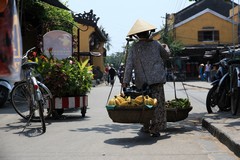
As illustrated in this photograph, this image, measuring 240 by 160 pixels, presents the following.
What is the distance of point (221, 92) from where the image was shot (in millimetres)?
8320

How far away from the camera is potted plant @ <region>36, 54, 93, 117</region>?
8.52m

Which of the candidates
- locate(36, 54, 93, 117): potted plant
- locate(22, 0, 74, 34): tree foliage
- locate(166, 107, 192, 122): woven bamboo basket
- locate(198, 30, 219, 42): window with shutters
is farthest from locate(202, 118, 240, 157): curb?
locate(198, 30, 219, 42): window with shutters

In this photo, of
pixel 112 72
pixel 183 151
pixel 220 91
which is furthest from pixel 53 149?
pixel 112 72

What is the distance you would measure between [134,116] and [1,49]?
480 cm

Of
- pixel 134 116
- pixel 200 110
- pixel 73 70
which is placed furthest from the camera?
pixel 200 110

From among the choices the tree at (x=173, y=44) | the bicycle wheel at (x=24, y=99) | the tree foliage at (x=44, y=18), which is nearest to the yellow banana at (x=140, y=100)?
the bicycle wheel at (x=24, y=99)

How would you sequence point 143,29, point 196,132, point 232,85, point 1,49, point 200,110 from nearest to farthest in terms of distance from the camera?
point 1,49 < point 143,29 < point 196,132 < point 232,85 < point 200,110

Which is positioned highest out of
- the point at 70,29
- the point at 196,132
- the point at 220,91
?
the point at 70,29

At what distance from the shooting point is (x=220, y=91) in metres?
8.32

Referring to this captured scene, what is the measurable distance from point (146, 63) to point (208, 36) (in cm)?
4323

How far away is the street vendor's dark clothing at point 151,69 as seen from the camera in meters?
6.20

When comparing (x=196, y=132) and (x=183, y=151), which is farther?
(x=196, y=132)

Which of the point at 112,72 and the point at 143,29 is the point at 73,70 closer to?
the point at 143,29

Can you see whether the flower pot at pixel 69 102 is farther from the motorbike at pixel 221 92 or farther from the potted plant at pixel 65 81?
the motorbike at pixel 221 92
